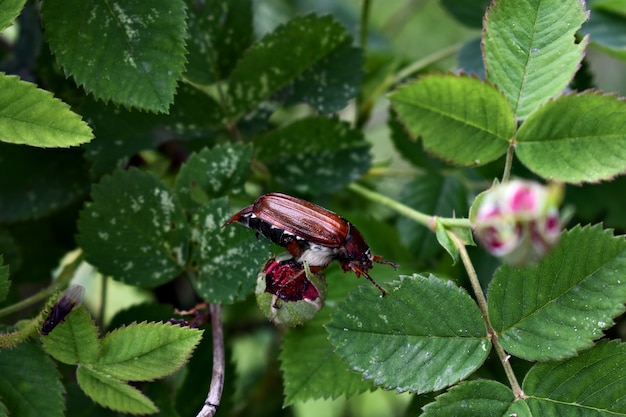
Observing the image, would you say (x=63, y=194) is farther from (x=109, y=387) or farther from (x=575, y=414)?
(x=575, y=414)

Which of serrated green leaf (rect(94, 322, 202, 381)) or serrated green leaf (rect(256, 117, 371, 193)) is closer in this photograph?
serrated green leaf (rect(94, 322, 202, 381))

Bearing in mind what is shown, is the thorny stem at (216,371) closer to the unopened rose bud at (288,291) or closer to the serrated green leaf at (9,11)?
the unopened rose bud at (288,291)

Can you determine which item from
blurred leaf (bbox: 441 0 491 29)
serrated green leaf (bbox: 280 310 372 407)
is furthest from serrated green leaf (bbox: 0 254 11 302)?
blurred leaf (bbox: 441 0 491 29)

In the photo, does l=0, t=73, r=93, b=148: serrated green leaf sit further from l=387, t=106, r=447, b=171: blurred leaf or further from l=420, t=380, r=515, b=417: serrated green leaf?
l=387, t=106, r=447, b=171: blurred leaf

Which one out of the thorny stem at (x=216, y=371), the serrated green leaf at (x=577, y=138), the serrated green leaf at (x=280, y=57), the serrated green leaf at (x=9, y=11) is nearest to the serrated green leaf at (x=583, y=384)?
the serrated green leaf at (x=577, y=138)

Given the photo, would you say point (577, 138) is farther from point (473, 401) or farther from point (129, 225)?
point (129, 225)
